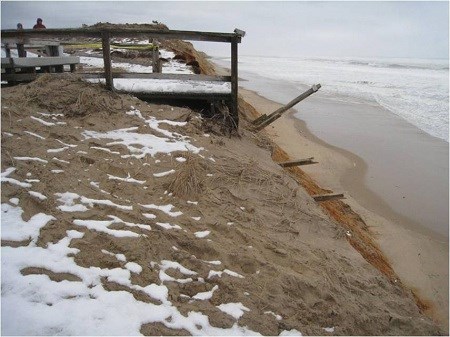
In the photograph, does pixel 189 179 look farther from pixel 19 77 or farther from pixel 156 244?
pixel 19 77

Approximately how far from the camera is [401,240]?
20.7ft

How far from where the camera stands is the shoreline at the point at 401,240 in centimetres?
514

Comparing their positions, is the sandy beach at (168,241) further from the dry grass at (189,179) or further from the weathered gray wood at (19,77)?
the weathered gray wood at (19,77)

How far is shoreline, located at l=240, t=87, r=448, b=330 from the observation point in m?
5.14

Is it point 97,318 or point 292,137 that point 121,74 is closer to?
point 97,318

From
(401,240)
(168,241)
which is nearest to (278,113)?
(401,240)

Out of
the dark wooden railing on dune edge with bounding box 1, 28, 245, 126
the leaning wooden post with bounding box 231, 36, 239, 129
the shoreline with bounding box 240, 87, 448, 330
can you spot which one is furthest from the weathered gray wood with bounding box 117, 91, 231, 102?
the shoreline with bounding box 240, 87, 448, 330

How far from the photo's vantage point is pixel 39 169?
387cm

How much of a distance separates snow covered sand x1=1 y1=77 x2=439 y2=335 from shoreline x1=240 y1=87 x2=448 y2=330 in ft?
4.89

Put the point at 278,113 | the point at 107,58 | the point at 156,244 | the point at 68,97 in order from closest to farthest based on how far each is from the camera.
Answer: the point at 156,244
the point at 68,97
the point at 107,58
the point at 278,113

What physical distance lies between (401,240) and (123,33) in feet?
20.0

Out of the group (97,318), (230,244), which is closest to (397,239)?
(230,244)

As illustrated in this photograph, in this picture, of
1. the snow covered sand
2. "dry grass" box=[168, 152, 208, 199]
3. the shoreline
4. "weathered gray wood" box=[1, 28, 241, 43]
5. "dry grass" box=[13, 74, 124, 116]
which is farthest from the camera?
"weathered gray wood" box=[1, 28, 241, 43]

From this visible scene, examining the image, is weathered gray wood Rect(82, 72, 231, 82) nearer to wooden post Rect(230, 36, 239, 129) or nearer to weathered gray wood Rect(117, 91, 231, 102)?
wooden post Rect(230, 36, 239, 129)
